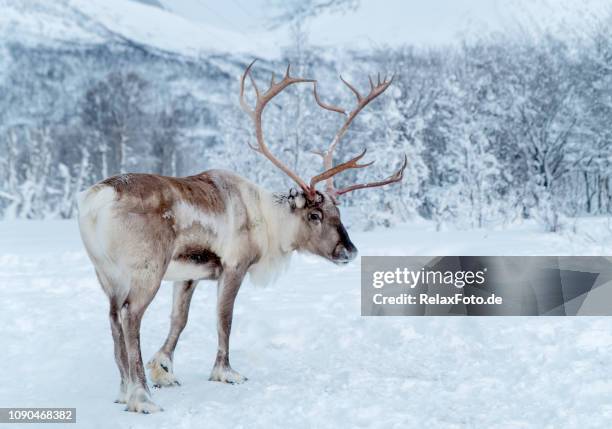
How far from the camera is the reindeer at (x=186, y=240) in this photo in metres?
4.29

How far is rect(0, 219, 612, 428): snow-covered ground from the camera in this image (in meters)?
4.08

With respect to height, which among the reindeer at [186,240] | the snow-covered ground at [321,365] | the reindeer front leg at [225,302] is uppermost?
the reindeer at [186,240]

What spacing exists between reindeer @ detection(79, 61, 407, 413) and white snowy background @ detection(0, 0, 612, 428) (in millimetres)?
351

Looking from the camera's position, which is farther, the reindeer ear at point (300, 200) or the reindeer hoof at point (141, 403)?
the reindeer ear at point (300, 200)

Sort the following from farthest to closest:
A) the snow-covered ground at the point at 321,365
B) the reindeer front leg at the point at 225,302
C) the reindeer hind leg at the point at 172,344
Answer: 1. the reindeer front leg at the point at 225,302
2. the reindeer hind leg at the point at 172,344
3. the snow-covered ground at the point at 321,365

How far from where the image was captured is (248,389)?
15.6 feet

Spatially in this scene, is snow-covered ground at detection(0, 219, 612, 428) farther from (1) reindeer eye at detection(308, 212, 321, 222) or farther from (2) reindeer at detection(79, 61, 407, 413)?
(1) reindeer eye at detection(308, 212, 321, 222)

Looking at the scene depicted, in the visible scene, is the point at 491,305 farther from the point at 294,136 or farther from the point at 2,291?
the point at 294,136

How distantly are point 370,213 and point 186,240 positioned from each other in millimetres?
18312

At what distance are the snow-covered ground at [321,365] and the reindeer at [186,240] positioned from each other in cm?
35

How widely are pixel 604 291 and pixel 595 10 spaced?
2918cm

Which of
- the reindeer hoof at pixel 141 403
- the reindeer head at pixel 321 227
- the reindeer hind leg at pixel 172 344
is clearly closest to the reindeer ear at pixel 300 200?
the reindeer head at pixel 321 227

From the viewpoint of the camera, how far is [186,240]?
470cm

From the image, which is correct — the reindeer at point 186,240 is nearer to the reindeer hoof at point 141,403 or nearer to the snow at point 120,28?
the reindeer hoof at point 141,403
